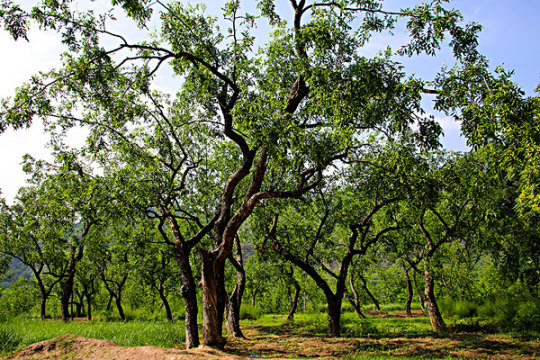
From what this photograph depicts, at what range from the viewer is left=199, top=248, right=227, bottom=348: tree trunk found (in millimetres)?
9648

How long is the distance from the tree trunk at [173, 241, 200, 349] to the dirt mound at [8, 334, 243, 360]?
3.21 m

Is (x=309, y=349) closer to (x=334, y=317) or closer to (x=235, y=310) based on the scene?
(x=334, y=317)

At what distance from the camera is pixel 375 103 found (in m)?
7.72

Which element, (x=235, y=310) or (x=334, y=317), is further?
(x=235, y=310)

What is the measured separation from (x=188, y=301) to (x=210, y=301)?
233cm

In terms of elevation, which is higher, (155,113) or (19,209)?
(155,113)

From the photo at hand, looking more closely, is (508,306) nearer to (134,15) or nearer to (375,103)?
(375,103)

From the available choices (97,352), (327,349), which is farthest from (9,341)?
(327,349)

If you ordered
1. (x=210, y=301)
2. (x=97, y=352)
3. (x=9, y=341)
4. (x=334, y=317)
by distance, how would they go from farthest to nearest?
(x=334, y=317) → (x=210, y=301) → (x=9, y=341) → (x=97, y=352)

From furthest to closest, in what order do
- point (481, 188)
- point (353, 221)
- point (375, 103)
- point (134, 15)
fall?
point (353, 221) < point (481, 188) < point (134, 15) < point (375, 103)

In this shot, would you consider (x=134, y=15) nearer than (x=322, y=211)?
Yes

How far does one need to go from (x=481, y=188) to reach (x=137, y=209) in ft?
38.4

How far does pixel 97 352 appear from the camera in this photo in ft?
26.2

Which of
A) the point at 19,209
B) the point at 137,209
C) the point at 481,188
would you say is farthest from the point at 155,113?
the point at 19,209
